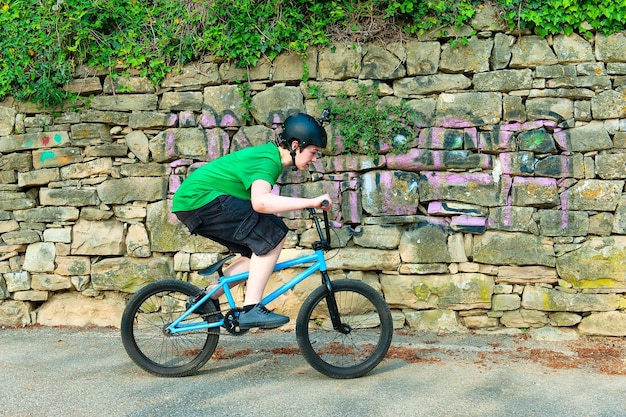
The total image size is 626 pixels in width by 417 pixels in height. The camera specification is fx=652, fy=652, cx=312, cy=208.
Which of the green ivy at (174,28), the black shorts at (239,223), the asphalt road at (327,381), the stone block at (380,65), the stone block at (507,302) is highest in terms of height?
the green ivy at (174,28)

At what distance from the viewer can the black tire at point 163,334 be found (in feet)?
14.3

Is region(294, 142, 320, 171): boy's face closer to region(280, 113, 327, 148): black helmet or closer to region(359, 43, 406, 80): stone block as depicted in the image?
region(280, 113, 327, 148): black helmet

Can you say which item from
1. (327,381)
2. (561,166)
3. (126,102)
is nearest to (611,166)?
(561,166)

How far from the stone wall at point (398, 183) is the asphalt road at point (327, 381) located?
1.45 ft

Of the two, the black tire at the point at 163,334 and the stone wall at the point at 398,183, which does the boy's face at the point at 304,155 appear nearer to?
the black tire at the point at 163,334

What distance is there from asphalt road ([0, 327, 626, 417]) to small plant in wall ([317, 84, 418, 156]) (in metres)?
1.60

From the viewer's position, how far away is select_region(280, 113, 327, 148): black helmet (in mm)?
4172

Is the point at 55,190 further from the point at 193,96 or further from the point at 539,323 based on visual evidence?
the point at 539,323

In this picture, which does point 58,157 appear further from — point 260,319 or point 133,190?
point 260,319

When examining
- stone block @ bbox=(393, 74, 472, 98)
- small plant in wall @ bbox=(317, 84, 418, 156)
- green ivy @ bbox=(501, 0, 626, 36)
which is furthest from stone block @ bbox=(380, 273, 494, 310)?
green ivy @ bbox=(501, 0, 626, 36)

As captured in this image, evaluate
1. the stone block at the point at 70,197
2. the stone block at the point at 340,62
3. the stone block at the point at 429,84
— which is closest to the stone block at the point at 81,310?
the stone block at the point at 70,197

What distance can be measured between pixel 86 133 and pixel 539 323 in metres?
4.23

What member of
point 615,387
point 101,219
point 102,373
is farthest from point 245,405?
point 101,219

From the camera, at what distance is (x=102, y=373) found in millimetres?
4469
